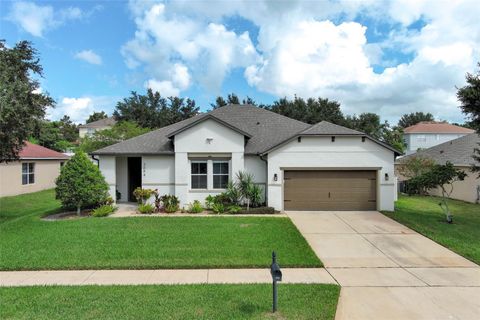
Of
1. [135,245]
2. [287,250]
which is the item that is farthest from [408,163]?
[135,245]

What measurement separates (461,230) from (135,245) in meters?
10.6

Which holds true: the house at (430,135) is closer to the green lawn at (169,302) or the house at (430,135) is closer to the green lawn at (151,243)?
the green lawn at (151,243)

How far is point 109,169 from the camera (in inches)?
635

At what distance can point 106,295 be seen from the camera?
5.89 m

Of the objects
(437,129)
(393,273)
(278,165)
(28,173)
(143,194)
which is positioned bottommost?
(393,273)

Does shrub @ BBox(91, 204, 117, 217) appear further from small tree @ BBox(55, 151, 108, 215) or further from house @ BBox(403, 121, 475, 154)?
house @ BBox(403, 121, 475, 154)

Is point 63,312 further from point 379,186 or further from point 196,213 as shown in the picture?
point 379,186

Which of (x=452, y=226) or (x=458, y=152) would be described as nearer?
(x=452, y=226)

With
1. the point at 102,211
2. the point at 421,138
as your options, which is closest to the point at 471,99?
the point at 102,211

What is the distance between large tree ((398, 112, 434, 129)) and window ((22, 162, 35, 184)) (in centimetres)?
8654

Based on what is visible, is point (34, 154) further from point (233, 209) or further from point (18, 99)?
point (233, 209)

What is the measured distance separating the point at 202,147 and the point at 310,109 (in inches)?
1041

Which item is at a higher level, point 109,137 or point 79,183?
point 109,137

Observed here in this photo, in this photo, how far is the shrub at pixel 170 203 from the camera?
14.7 metres
